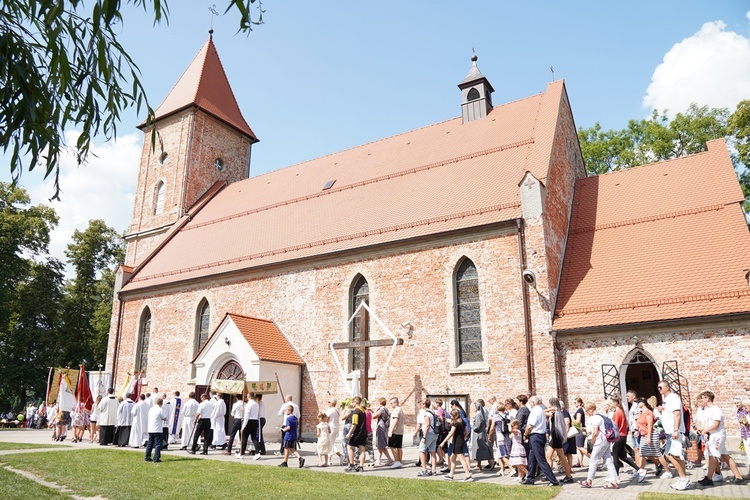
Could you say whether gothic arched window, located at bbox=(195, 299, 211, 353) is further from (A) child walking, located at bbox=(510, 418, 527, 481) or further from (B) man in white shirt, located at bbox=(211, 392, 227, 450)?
(A) child walking, located at bbox=(510, 418, 527, 481)

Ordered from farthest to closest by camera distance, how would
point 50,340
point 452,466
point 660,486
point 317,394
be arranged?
point 50,340
point 317,394
point 452,466
point 660,486

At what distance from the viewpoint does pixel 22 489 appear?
8758 millimetres

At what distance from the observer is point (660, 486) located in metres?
9.38

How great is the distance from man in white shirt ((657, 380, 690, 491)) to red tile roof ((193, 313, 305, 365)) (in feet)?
37.1

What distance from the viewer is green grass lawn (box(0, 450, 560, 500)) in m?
8.69

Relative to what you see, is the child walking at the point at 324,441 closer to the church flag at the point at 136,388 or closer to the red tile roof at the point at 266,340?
the red tile roof at the point at 266,340

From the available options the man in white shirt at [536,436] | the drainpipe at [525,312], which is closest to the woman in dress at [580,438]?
the man in white shirt at [536,436]

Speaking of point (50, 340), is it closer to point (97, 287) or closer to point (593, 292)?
point (97, 287)

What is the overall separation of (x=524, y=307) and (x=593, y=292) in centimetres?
192

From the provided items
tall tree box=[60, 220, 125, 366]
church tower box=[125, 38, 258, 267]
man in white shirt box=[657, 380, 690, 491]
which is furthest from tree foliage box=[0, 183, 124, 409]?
man in white shirt box=[657, 380, 690, 491]

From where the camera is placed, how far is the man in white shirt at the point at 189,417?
51.4 feet

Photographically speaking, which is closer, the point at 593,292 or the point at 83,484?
the point at 83,484

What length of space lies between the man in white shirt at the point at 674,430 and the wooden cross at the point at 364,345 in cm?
790

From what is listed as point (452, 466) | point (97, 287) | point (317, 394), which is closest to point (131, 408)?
point (317, 394)
